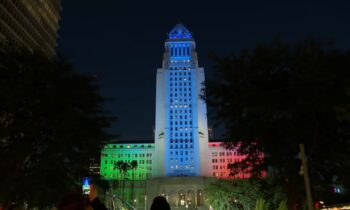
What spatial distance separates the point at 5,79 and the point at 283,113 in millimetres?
21616

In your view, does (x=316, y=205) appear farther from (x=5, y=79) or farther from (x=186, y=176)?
(x=186, y=176)

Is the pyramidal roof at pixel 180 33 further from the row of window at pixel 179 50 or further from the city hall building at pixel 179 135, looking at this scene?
the row of window at pixel 179 50

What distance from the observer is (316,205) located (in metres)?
24.9

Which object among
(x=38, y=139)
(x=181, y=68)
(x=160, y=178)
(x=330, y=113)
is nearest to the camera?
(x=330, y=113)

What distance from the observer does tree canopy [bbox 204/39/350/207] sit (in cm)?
2358

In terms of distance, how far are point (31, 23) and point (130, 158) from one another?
79799mm

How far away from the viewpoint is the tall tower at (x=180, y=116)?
406 feet

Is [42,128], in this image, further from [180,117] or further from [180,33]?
[180,33]

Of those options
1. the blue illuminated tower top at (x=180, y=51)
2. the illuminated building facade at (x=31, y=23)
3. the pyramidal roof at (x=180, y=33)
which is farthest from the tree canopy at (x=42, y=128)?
→ the pyramidal roof at (x=180, y=33)

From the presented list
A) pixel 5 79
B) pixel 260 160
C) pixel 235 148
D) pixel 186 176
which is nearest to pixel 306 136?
pixel 260 160

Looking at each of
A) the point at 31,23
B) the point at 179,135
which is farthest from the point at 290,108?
the point at 179,135

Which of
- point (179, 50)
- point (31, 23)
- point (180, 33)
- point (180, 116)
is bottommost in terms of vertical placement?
point (180, 116)

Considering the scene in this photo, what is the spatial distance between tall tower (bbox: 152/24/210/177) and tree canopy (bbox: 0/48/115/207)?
9562cm

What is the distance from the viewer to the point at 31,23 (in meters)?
75.1
